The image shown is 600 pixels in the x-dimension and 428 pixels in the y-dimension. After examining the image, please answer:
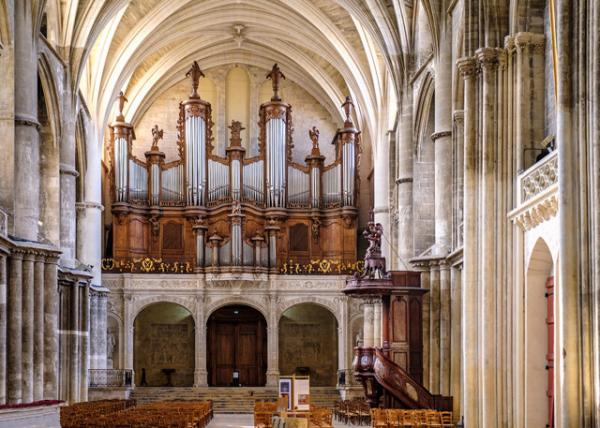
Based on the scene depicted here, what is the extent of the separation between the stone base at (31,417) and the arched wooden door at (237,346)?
78.8 feet

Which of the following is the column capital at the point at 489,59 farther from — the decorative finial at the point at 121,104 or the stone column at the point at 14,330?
the decorative finial at the point at 121,104

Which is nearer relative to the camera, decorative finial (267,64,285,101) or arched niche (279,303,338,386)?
decorative finial (267,64,285,101)

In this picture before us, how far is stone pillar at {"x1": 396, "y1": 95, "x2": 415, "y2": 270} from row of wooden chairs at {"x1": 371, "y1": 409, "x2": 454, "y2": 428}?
9.79m

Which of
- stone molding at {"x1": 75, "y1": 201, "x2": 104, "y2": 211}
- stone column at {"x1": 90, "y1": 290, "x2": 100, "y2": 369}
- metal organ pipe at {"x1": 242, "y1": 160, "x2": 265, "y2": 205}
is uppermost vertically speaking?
metal organ pipe at {"x1": 242, "y1": 160, "x2": 265, "y2": 205}

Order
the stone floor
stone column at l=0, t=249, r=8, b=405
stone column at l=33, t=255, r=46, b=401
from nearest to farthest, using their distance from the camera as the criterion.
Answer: stone column at l=0, t=249, r=8, b=405 → stone column at l=33, t=255, r=46, b=401 → the stone floor

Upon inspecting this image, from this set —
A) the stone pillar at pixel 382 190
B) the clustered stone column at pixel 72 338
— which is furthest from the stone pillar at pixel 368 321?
the clustered stone column at pixel 72 338

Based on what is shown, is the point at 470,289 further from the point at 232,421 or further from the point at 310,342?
the point at 310,342

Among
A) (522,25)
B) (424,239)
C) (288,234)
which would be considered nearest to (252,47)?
(288,234)

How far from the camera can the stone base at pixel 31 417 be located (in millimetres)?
19297

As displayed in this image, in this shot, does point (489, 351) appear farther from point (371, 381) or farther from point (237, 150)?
point (237, 150)

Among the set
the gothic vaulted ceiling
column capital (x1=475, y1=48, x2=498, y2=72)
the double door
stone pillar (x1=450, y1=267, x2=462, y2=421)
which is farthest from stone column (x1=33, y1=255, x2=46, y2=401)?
the double door

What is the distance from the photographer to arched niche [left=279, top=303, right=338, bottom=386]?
46219 millimetres

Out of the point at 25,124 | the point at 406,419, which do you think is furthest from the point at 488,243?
the point at 25,124

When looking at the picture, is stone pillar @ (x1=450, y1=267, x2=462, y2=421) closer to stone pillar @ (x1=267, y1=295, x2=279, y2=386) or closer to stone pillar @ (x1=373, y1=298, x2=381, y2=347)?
stone pillar @ (x1=373, y1=298, x2=381, y2=347)
